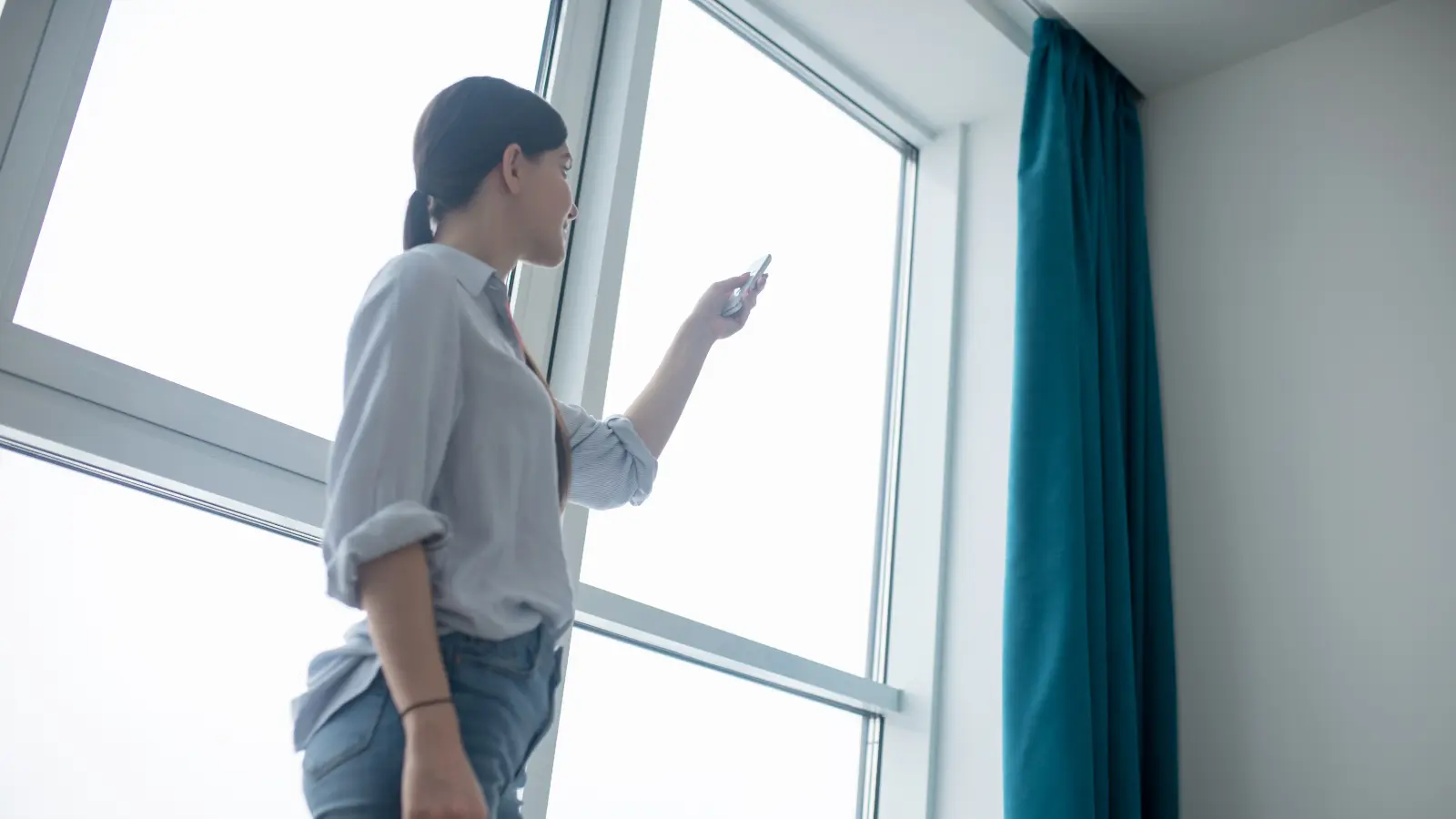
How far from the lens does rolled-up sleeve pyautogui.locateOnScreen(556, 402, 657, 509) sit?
1212 millimetres

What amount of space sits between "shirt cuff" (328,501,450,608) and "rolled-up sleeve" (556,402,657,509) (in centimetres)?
41

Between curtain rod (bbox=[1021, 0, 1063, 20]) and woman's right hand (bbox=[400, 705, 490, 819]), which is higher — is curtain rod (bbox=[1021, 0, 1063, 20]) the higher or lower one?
the higher one

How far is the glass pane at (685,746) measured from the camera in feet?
5.57

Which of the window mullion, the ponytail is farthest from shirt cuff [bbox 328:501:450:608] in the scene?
the window mullion

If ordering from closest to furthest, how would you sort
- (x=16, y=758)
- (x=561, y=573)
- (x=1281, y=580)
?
(x=561, y=573)
(x=16, y=758)
(x=1281, y=580)

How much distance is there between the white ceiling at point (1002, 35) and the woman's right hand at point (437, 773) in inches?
70.7

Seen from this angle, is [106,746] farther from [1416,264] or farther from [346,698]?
→ [1416,264]

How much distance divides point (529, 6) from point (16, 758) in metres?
1.25

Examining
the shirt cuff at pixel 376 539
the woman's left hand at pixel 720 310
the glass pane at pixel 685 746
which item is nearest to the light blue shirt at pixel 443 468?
the shirt cuff at pixel 376 539

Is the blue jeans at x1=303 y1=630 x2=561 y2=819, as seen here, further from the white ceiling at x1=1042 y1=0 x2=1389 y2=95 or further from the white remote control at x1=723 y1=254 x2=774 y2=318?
the white ceiling at x1=1042 y1=0 x2=1389 y2=95

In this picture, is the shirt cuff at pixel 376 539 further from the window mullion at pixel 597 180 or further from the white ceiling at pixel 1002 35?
the white ceiling at pixel 1002 35

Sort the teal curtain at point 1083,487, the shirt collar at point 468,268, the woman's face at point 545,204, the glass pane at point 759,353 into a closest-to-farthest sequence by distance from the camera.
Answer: the shirt collar at point 468,268
the woman's face at point 545,204
the teal curtain at point 1083,487
the glass pane at point 759,353

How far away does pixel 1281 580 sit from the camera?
2.06 meters

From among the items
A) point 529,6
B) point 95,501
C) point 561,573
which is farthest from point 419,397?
point 529,6
